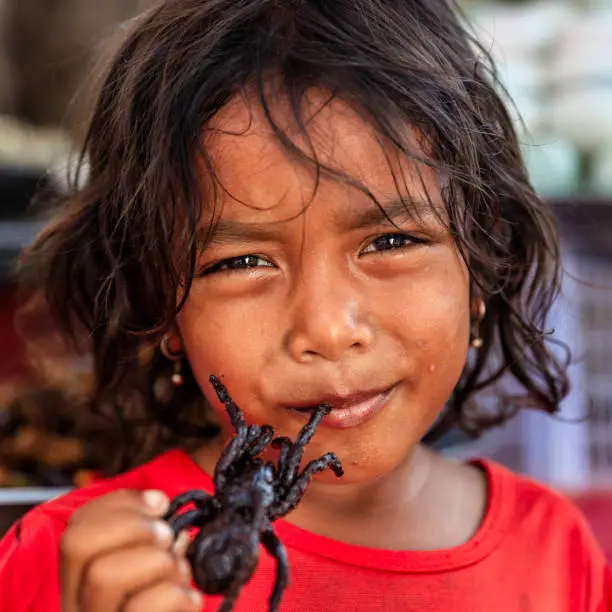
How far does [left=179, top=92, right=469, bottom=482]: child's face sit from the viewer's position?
1106 mm

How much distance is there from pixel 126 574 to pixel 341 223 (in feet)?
1.66

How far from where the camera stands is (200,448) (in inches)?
59.1

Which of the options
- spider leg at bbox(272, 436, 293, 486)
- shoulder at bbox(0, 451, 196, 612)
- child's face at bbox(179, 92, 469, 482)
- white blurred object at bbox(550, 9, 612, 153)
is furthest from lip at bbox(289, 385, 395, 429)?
white blurred object at bbox(550, 9, 612, 153)

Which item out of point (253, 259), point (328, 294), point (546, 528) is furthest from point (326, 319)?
point (546, 528)

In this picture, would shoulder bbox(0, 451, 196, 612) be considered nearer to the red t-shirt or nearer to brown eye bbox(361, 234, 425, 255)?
the red t-shirt

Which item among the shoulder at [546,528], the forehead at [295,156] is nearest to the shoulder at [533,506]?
the shoulder at [546,528]

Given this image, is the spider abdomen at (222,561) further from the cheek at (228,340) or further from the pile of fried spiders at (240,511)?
the cheek at (228,340)

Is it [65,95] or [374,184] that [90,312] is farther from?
[65,95]

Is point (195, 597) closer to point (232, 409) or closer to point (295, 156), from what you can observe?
point (232, 409)

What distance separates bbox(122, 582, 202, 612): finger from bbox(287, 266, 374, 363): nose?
385mm

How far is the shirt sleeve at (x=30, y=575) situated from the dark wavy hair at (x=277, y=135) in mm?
333

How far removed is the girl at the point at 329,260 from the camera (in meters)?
1.12

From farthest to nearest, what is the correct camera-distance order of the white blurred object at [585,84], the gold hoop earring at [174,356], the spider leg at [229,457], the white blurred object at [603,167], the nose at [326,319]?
the white blurred object at [603,167] < the white blurred object at [585,84] < the gold hoop earring at [174,356] < the nose at [326,319] < the spider leg at [229,457]

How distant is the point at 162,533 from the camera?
0.79 m
